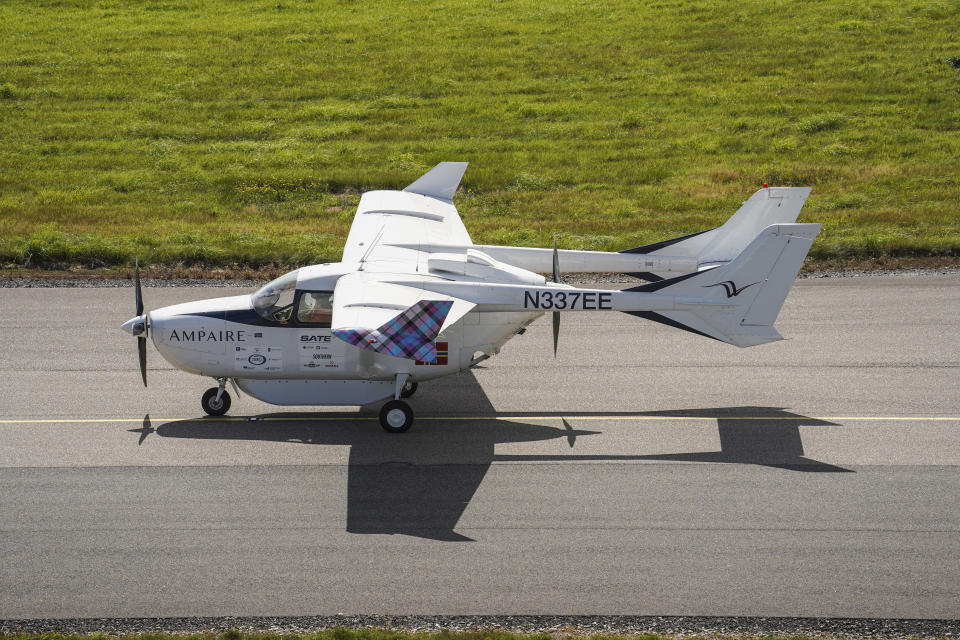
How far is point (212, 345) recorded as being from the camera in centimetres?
1605

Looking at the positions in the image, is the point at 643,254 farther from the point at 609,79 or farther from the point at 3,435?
the point at 609,79

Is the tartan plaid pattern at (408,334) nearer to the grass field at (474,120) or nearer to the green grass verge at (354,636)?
the green grass verge at (354,636)

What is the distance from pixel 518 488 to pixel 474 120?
31.2 meters

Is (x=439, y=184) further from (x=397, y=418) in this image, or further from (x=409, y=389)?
(x=397, y=418)

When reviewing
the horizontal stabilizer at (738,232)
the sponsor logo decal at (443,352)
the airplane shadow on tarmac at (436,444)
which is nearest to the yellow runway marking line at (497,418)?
the airplane shadow on tarmac at (436,444)

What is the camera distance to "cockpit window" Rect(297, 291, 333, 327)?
16047 millimetres

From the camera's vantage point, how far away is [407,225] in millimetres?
19234

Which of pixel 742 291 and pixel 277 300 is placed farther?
pixel 277 300

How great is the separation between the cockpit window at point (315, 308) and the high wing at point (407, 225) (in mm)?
813

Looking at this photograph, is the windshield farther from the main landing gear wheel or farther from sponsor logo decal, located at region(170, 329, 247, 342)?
the main landing gear wheel

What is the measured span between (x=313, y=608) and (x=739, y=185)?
1112 inches

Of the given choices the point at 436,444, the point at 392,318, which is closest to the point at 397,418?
the point at 436,444

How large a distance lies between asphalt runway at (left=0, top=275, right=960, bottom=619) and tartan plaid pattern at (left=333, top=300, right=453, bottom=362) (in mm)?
2049

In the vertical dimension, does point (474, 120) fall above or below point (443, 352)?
above
